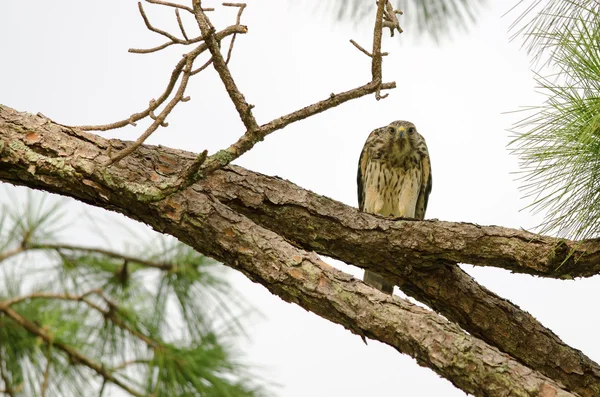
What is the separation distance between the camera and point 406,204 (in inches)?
177

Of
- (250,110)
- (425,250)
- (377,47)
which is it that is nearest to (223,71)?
(250,110)

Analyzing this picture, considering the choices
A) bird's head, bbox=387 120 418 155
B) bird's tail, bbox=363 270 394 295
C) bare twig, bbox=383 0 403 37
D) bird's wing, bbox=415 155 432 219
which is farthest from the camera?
bird's wing, bbox=415 155 432 219

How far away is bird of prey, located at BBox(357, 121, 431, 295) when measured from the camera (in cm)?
451

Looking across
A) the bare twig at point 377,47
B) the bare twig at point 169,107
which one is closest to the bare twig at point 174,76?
the bare twig at point 169,107

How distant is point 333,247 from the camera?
9.91ft

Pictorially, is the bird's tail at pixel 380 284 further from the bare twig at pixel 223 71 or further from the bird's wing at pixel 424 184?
the bare twig at pixel 223 71

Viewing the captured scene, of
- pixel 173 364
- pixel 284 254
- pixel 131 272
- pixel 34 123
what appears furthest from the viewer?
pixel 131 272

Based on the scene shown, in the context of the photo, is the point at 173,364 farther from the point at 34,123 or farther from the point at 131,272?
the point at 34,123

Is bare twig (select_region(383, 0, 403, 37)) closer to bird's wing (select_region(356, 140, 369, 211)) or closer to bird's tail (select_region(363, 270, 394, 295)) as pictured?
bird's tail (select_region(363, 270, 394, 295))

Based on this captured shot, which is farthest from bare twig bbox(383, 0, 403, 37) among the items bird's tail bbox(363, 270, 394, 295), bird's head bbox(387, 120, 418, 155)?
bird's head bbox(387, 120, 418, 155)

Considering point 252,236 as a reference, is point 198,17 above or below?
above

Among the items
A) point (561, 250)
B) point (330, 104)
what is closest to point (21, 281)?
point (330, 104)

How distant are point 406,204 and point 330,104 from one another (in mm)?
1945

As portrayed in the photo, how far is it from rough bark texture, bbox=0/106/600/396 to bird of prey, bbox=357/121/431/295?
1.47m
